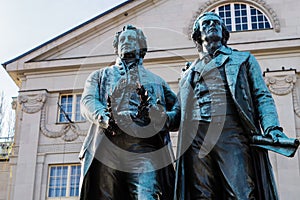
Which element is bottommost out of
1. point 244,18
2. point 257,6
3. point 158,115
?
point 158,115

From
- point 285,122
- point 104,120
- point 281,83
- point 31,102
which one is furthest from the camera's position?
point 31,102

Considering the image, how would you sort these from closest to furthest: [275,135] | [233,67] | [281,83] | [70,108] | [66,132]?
[275,135] → [233,67] → [281,83] → [66,132] → [70,108]

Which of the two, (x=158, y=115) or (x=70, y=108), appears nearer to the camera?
(x=158, y=115)

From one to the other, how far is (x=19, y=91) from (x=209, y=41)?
2135 centimetres

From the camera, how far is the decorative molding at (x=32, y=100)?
2709 centimetres

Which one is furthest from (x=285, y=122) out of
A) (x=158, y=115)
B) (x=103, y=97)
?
(x=158, y=115)

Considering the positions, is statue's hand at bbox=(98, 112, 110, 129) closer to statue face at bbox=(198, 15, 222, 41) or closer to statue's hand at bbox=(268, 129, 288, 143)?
statue face at bbox=(198, 15, 222, 41)

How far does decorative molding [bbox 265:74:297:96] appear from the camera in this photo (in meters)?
24.9

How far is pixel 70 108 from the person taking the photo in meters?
27.0

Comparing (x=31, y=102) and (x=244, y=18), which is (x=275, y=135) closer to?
(x=244, y=18)

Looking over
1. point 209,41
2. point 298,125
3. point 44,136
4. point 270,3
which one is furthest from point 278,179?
point 209,41

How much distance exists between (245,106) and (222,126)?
0.34 metres

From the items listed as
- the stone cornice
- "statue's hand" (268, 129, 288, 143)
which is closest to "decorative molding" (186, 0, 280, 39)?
the stone cornice

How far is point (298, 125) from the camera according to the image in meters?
→ 24.5
